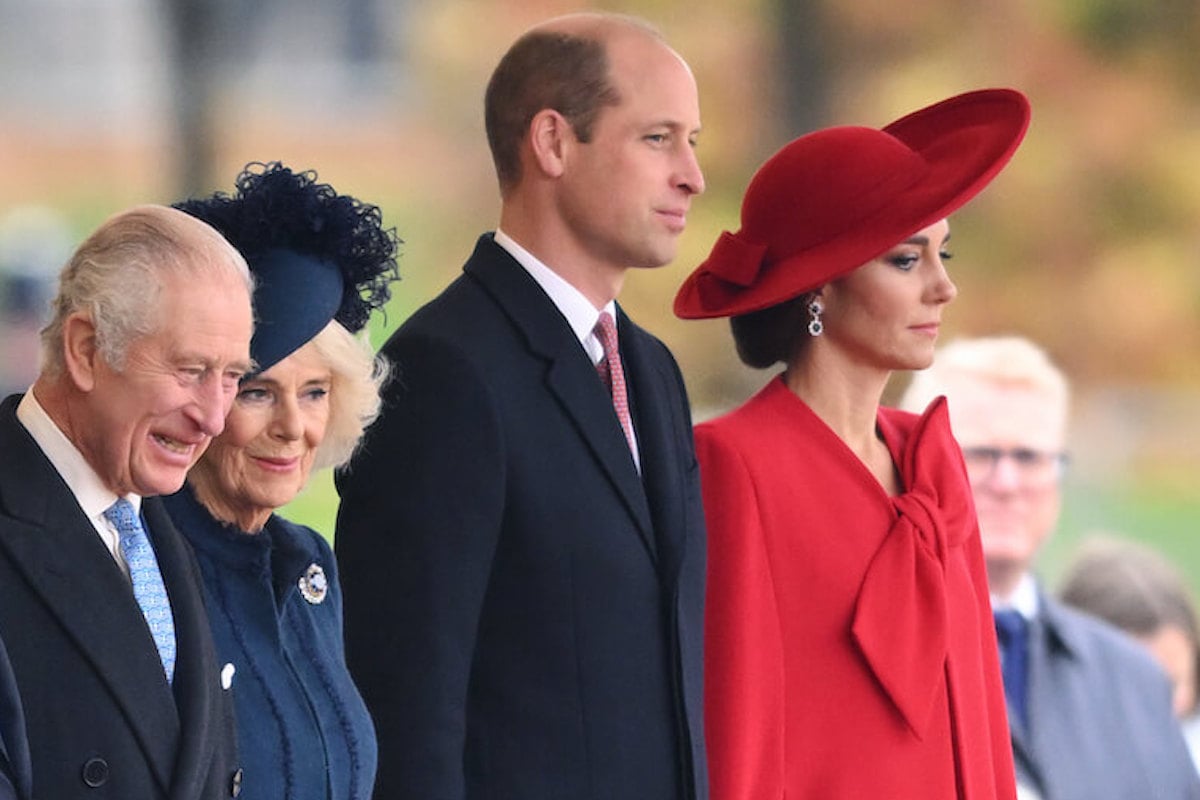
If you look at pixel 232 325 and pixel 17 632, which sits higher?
pixel 232 325

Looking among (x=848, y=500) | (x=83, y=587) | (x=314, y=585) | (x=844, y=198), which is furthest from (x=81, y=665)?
(x=844, y=198)

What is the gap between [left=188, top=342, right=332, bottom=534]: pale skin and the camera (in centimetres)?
282

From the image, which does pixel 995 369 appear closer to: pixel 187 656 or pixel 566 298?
pixel 566 298

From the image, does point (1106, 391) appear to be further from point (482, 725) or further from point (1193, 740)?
point (482, 725)

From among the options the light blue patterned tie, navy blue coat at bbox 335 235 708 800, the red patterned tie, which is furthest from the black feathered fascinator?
the red patterned tie

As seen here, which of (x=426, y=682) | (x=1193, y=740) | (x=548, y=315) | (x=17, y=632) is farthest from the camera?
(x=1193, y=740)

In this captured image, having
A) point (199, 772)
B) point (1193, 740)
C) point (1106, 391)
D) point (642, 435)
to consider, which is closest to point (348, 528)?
point (642, 435)

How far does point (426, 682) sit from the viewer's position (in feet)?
9.89

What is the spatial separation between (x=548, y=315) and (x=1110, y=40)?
5372 millimetres

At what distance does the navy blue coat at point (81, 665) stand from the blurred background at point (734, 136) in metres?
4.67

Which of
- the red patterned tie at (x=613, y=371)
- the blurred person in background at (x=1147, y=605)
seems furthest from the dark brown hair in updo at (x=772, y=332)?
the blurred person in background at (x=1147, y=605)

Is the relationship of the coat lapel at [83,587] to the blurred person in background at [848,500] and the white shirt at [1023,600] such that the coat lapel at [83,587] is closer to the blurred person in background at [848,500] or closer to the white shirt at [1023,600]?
the blurred person in background at [848,500]

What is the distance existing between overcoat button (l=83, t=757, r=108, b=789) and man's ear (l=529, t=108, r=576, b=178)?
1.27 metres

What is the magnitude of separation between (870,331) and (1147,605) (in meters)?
2.46
